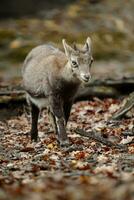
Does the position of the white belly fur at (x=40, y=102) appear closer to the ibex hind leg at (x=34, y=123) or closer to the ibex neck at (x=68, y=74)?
the ibex hind leg at (x=34, y=123)

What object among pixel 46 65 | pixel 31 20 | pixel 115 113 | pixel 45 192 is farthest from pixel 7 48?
pixel 45 192

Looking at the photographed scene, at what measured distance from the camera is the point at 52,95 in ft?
39.8

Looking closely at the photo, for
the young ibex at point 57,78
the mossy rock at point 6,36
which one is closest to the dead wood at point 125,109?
the young ibex at point 57,78

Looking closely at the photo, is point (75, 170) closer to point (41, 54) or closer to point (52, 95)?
point (52, 95)

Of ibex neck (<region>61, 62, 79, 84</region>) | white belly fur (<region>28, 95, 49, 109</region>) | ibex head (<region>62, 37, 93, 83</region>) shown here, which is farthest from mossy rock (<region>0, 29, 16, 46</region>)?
ibex head (<region>62, 37, 93, 83</region>)

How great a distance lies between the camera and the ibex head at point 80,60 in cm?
1132

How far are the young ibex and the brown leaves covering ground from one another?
555 mm

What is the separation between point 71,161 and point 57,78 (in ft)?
7.91

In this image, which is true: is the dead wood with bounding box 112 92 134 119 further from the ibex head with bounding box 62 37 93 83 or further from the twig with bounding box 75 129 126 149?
the ibex head with bounding box 62 37 93 83

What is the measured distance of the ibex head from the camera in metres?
11.3

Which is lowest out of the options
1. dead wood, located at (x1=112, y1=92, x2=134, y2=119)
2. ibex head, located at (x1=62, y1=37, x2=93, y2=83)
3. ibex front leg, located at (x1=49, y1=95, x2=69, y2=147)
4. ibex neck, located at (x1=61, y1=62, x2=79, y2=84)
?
dead wood, located at (x1=112, y1=92, x2=134, y2=119)

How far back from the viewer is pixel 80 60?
11.5m

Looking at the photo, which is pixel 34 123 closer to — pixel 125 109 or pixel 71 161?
pixel 125 109

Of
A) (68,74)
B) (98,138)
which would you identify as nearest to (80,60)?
(68,74)
